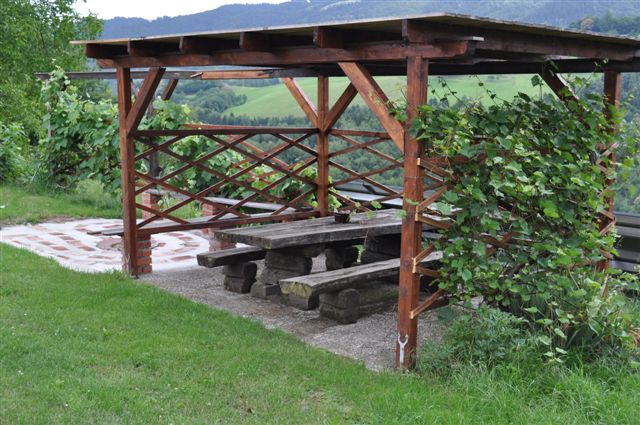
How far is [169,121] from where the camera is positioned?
35.0 feet

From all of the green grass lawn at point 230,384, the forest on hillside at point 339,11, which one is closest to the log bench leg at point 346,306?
the green grass lawn at point 230,384

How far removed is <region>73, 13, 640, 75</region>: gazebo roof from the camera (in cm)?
490

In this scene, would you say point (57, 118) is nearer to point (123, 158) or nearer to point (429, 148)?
point (123, 158)

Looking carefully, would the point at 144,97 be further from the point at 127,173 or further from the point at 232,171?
the point at 232,171

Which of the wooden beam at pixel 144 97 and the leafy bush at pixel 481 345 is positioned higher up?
the wooden beam at pixel 144 97

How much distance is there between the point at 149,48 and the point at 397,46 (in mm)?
3221

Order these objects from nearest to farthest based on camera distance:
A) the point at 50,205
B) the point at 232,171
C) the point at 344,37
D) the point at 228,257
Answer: the point at 344,37 < the point at 228,257 < the point at 232,171 < the point at 50,205

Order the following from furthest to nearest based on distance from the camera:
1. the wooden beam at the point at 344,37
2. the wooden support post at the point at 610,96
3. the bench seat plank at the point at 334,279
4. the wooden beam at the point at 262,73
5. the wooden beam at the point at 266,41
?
1. the wooden beam at the point at 262,73
2. the wooden support post at the point at 610,96
3. the bench seat plank at the point at 334,279
4. the wooden beam at the point at 266,41
5. the wooden beam at the point at 344,37

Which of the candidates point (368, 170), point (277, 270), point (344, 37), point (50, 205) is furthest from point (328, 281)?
point (50, 205)

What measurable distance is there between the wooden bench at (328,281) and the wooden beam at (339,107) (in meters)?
2.47

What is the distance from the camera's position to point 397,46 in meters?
5.19

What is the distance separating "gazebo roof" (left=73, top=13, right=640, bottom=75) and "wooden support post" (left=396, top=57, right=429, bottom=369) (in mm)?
183

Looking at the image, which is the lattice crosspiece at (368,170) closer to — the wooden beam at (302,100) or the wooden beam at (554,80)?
the wooden beam at (302,100)

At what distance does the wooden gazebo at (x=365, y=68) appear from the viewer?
507 cm
